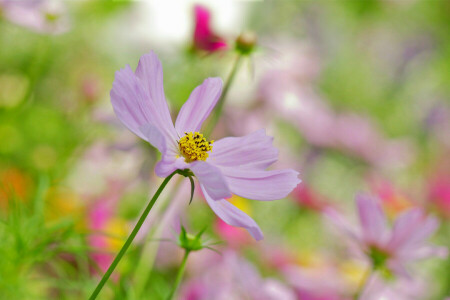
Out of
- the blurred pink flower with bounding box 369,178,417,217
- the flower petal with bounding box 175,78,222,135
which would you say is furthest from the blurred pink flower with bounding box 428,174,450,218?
the flower petal with bounding box 175,78,222,135

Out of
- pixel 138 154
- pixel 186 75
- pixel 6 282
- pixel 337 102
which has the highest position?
pixel 337 102

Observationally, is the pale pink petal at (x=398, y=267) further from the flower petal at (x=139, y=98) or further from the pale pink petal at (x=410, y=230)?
the flower petal at (x=139, y=98)

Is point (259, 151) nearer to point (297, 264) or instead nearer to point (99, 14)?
point (297, 264)

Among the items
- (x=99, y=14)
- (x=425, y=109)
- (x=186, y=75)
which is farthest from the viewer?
(x=425, y=109)

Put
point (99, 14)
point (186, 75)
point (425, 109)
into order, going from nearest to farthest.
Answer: point (186, 75) < point (99, 14) < point (425, 109)

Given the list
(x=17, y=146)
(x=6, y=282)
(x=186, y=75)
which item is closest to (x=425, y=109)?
(x=186, y=75)

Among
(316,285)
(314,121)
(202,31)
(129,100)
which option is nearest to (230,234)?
(316,285)

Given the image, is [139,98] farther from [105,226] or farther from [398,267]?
[105,226]
